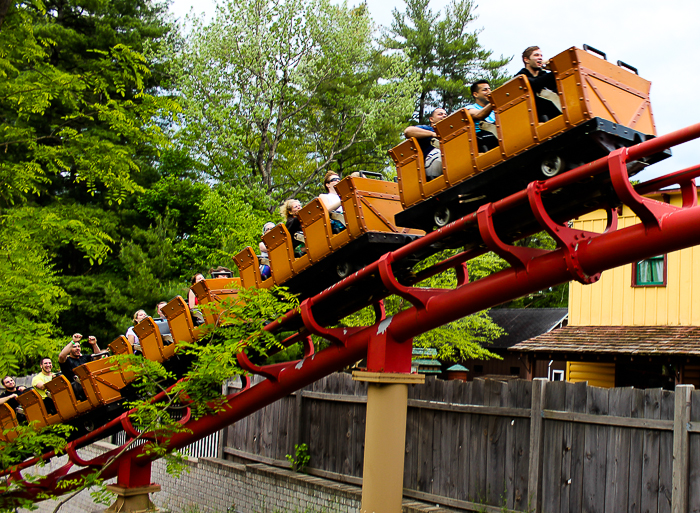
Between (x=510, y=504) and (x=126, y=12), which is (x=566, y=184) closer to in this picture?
(x=510, y=504)

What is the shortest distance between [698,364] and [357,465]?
355 inches

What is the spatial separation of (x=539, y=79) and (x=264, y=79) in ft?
74.6

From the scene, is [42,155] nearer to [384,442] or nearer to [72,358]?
[72,358]

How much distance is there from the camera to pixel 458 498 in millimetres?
8250

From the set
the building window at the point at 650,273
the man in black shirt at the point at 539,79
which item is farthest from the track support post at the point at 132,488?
the building window at the point at 650,273

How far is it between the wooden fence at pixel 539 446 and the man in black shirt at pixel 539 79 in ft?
9.27

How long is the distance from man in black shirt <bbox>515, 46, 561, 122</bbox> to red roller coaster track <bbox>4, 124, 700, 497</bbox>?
785 millimetres

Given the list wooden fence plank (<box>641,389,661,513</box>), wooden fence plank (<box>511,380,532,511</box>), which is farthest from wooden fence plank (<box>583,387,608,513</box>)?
wooden fence plank (<box>511,380,532,511</box>)

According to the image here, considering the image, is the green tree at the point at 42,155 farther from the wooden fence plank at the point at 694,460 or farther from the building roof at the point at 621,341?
the building roof at the point at 621,341

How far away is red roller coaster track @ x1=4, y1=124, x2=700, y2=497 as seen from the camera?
5094 millimetres

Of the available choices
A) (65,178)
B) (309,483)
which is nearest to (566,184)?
(309,483)

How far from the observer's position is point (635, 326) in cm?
1658

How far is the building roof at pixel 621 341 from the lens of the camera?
47.9ft

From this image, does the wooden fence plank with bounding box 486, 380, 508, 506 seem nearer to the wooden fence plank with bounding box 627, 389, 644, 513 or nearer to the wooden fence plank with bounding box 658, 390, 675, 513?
the wooden fence plank with bounding box 627, 389, 644, 513
